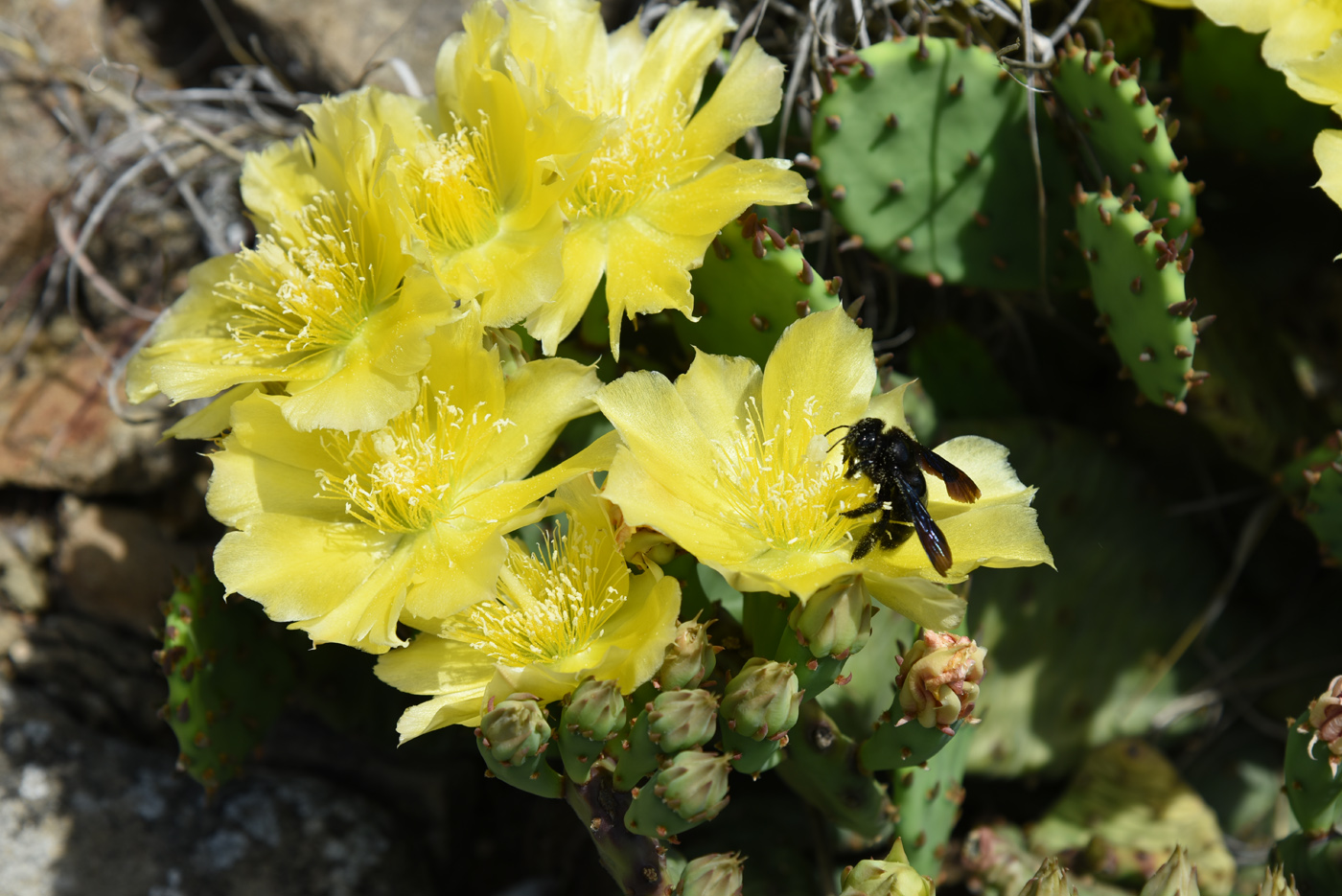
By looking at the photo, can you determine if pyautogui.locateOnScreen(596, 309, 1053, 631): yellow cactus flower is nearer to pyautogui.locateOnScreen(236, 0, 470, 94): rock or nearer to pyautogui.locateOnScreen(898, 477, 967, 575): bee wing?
pyautogui.locateOnScreen(898, 477, 967, 575): bee wing

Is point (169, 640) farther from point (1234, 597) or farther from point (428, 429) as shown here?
point (1234, 597)

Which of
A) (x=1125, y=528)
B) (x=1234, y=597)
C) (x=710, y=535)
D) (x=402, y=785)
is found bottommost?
(x=402, y=785)

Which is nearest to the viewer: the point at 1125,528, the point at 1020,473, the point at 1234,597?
the point at 1020,473

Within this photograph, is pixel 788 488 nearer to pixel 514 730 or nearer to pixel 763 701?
pixel 763 701

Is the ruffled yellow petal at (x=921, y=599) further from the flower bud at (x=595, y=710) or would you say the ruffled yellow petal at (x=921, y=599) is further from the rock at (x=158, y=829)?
the rock at (x=158, y=829)

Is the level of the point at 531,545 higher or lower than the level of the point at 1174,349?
lower

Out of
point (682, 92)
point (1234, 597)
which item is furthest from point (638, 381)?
point (1234, 597)

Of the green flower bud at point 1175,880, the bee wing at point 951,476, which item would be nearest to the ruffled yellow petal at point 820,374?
the bee wing at point 951,476

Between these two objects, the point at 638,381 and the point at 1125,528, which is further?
the point at 1125,528
